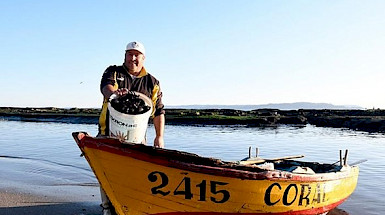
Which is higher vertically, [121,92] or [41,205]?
[121,92]

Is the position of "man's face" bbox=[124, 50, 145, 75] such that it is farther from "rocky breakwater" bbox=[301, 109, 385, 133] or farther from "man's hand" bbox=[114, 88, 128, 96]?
"rocky breakwater" bbox=[301, 109, 385, 133]

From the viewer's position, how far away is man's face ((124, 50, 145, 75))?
5516mm

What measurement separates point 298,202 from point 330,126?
4264cm

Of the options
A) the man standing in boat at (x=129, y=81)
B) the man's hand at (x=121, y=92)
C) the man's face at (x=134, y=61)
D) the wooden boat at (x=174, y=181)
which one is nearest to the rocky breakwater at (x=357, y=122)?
the wooden boat at (x=174, y=181)

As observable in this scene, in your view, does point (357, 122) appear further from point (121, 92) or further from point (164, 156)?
point (121, 92)

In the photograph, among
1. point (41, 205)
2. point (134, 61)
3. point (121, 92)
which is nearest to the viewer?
point (121, 92)

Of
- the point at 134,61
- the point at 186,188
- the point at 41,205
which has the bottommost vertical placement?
the point at 41,205

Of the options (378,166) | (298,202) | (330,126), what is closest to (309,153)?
(378,166)

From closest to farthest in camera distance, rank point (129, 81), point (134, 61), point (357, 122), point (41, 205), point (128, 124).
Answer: point (128, 124) → point (134, 61) → point (129, 81) → point (41, 205) → point (357, 122)

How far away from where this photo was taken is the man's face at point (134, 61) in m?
5.52

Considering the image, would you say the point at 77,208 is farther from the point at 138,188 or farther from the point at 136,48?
the point at 136,48

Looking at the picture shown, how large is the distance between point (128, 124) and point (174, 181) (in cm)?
98

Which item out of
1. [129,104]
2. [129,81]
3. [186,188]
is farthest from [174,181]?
[129,81]

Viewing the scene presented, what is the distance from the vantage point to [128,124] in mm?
5312
